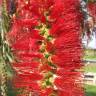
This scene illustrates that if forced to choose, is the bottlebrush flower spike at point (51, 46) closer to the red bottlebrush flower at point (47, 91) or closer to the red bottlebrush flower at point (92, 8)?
the red bottlebrush flower at point (47, 91)

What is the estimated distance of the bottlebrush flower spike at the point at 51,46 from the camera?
2373mm

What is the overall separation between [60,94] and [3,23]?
98 cm

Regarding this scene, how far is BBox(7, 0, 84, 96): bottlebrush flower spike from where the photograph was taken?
2.37m

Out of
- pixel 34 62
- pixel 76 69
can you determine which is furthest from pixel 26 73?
pixel 76 69

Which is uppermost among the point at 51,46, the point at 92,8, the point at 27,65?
the point at 92,8

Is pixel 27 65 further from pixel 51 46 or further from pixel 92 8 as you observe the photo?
pixel 92 8

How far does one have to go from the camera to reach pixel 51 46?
240cm

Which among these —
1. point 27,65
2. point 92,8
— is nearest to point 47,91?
point 27,65

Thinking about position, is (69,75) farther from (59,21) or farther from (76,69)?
(59,21)

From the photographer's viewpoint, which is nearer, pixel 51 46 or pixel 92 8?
pixel 51 46

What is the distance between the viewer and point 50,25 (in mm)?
2389

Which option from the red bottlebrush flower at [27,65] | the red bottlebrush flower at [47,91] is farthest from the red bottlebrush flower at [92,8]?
the red bottlebrush flower at [47,91]

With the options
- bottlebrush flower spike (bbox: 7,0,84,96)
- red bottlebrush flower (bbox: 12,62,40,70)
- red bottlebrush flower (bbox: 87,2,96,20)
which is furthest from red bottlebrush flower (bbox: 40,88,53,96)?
red bottlebrush flower (bbox: 87,2,96,20)

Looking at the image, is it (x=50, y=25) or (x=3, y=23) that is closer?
(x=50, y=25)
